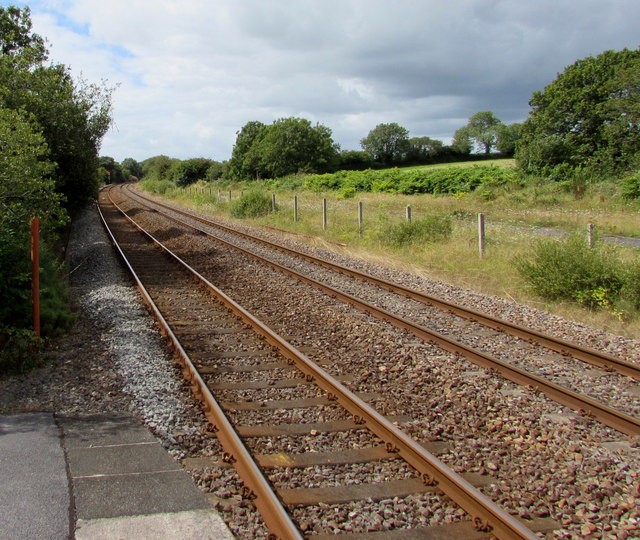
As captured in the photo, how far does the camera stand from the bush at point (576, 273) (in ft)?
31.7

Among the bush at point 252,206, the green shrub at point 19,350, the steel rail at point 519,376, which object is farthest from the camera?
the bush at point 252,206

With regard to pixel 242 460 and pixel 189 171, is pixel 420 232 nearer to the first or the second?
pixel 242 460

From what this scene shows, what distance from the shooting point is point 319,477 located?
163 inches

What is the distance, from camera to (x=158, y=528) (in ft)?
11.3

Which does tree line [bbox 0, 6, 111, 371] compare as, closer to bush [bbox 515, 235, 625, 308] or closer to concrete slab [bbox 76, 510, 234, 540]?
concrete slab [bbox 76, 510, 234, 540]

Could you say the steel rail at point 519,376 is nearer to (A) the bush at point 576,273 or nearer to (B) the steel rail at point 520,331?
(B) the steel rail at point 520,331

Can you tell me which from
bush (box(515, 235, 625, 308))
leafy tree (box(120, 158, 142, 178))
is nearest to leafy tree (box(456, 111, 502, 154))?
bush (box(515, 235, 625, 308))

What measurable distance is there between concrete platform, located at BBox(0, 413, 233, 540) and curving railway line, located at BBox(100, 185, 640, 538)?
0.48m

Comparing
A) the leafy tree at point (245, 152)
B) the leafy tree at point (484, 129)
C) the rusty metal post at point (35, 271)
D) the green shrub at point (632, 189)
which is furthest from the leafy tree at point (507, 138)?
the rusty metal post at point (35, 271)

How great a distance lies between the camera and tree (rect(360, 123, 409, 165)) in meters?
92.9

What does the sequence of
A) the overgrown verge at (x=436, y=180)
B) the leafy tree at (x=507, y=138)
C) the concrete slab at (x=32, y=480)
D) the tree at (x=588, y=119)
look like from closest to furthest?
the concrete slab at (x=32, y=480)
the tree at (x=588, y=119)
the overgrown verge at (x=436, y=180)
the leafy tree at (x=507, y=138)

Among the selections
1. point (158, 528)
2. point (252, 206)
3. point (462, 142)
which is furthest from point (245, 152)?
point (158, 528)

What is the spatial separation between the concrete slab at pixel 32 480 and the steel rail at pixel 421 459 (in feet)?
8.00

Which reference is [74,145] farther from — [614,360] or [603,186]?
[603,186]
